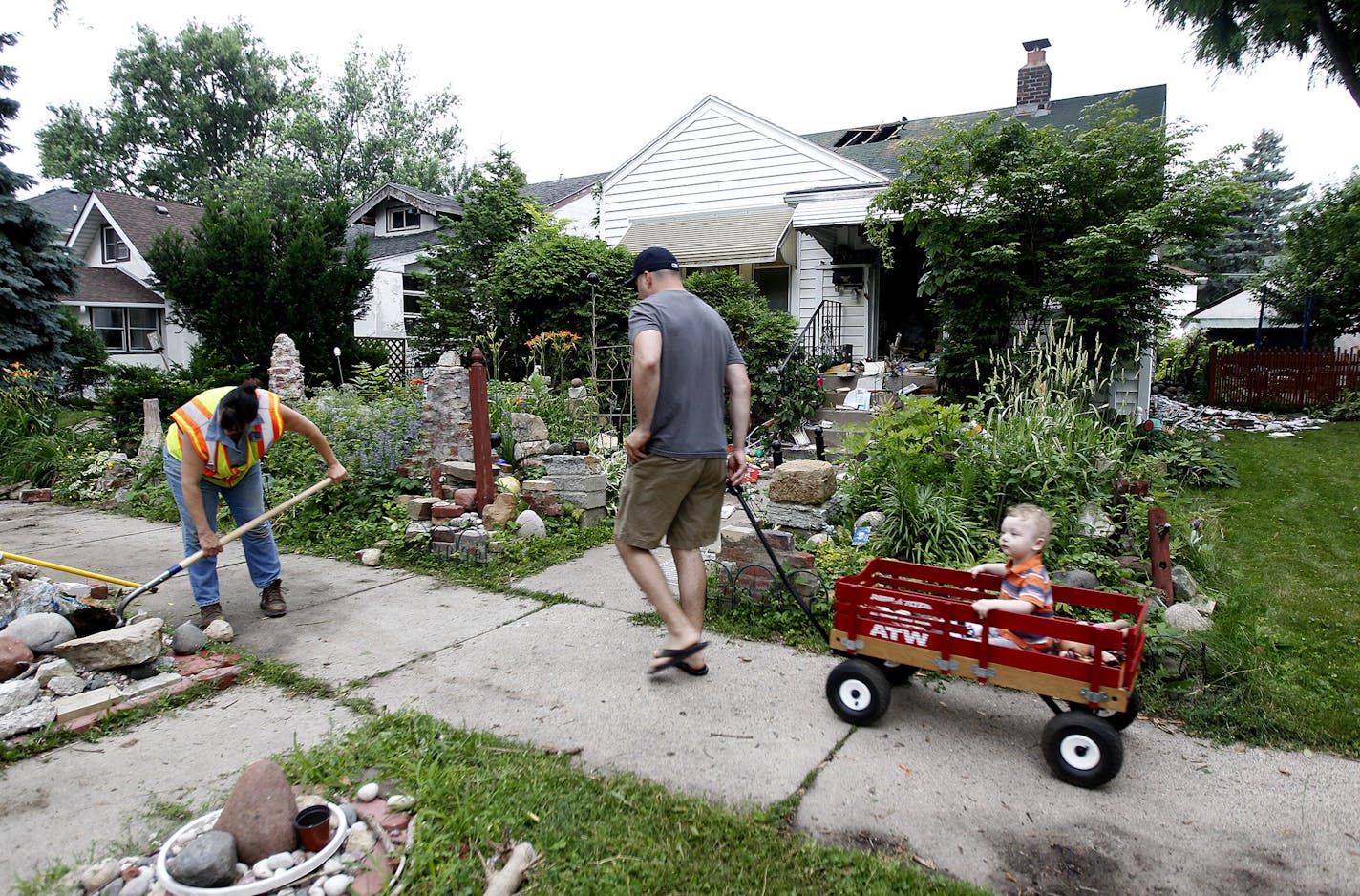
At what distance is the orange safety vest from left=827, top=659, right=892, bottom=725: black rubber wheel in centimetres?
321

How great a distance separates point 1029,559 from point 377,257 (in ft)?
74.0

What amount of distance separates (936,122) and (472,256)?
9.26 m

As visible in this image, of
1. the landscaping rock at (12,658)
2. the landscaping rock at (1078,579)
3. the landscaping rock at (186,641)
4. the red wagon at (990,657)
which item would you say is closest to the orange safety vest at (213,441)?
the landscaping rock at (186,641)

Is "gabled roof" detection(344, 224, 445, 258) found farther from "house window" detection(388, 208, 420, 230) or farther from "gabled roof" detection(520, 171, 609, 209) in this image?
"gabled roof" detection(520, 171, 609, 209)

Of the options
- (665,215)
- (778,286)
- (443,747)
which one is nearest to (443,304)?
(665,215)

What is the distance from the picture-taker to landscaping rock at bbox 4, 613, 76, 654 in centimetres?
344

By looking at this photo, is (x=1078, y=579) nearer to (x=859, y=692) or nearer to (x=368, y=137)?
(x=859, y=692)

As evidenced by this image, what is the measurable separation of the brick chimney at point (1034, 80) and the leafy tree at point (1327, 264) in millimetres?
5897

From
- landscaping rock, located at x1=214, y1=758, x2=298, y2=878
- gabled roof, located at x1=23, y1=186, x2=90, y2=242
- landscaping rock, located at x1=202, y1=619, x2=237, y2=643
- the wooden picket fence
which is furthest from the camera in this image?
gabled roof, located at x1=23, y1=186, x2=90, y2=242

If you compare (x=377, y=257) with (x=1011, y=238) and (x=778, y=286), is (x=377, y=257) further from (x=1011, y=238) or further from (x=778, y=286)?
(x=1011, y=238)

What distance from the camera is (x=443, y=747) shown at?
283cm

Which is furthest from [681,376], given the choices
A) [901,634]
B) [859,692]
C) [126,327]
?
[126,327]

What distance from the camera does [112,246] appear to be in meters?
24.2

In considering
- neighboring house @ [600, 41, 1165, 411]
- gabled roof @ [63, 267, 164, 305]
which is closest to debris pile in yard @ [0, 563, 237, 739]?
neighboring house @ [600, 41, 1165, 411]
